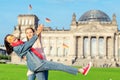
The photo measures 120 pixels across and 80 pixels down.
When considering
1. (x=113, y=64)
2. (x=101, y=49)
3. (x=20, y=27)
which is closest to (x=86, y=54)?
(x=101, y=49)

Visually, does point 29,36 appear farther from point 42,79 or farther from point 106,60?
point 106,60

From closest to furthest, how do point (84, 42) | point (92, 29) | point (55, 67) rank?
point (55, 67), point (92, 29), point (84, 42)

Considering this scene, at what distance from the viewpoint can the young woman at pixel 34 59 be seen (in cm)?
1038

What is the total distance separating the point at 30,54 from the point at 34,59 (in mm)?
196

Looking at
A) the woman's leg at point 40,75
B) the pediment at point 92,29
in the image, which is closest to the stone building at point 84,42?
the pediment at point 92,29

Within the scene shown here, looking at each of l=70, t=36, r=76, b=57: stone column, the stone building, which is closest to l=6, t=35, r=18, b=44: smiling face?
the stone building

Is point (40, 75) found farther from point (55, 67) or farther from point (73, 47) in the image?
point (73, 47)

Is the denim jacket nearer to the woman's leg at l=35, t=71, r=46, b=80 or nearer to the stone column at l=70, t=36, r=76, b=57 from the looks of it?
the woman's leg at l=35, t=71, r=46, b=80

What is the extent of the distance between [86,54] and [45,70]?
331ft

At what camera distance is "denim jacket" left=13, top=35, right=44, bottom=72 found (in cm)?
1039

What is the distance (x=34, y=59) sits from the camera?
10.4 m

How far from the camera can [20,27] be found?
120688mm

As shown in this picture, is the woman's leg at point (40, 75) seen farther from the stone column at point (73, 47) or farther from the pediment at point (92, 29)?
the stone column at point (73, 47)

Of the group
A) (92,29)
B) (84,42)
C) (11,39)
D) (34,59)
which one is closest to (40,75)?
(34,59)
